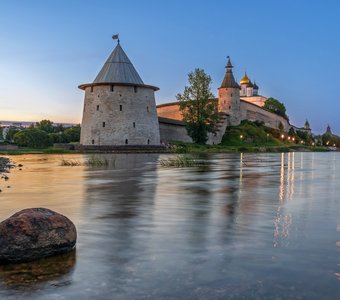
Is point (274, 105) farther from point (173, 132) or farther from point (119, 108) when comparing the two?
point (119, 108)

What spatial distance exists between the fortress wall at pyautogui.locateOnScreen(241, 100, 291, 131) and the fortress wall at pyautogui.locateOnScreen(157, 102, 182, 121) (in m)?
16.4

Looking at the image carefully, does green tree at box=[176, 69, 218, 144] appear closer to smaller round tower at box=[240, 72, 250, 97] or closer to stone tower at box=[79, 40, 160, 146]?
stone tower at box=[79, 40, 160, 146]

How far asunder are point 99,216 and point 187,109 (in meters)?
54.1

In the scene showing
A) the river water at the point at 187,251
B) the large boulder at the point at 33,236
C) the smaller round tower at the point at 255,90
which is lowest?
the river water at the point at 187,251

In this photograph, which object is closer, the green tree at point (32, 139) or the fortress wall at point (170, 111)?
the green tree at point (32, 139)

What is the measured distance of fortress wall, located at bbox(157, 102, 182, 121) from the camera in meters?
81.4

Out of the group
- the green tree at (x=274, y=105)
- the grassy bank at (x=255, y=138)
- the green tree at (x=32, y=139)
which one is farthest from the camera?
the green tree at (x=274, y=105)

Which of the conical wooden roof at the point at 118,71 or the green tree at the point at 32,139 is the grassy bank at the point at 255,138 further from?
the green tree at the point at 32,139

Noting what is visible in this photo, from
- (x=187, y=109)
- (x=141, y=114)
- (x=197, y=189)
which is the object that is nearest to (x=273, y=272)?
(x=197, y=189)

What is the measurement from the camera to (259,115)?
99812 mm

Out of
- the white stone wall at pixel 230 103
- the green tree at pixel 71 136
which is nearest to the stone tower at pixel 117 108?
the green tree at pixel 71 136

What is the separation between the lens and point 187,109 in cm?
6166

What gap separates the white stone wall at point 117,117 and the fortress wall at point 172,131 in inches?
363

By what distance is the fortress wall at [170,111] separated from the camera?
81.4 meters
